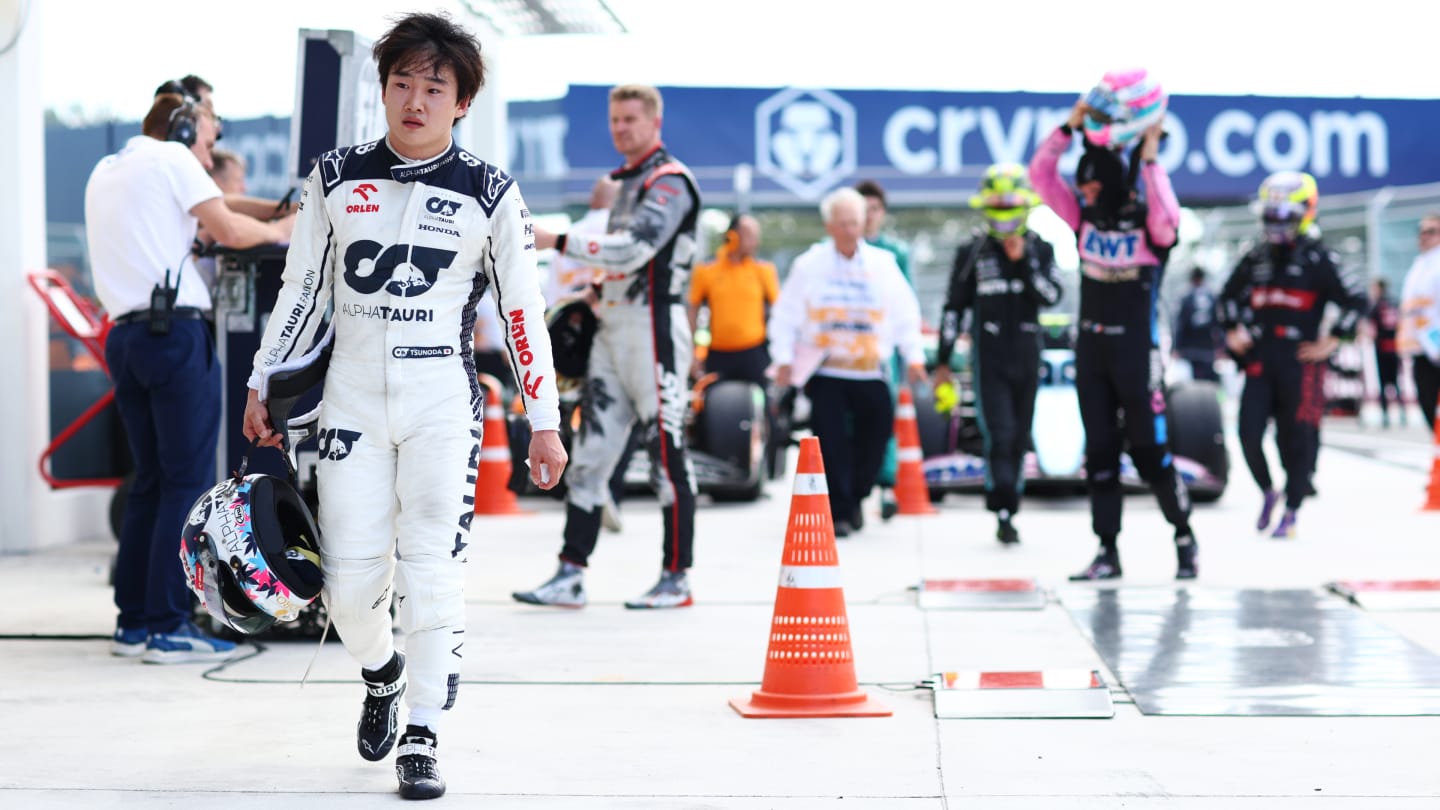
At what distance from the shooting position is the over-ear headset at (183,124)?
590cm

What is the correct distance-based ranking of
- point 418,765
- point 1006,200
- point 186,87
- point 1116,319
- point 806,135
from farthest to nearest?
point 806,135 < point 1006,200 < point 1116,319 < point 186,87 < point 418,765

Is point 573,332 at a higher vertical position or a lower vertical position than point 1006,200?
lower

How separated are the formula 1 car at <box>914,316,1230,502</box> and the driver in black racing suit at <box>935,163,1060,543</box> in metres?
1.33

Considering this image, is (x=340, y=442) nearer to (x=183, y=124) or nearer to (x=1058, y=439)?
(x=183, y=124)

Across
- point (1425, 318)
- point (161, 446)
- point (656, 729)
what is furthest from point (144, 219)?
point (1425, 318)

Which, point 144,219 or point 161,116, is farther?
point 161,116

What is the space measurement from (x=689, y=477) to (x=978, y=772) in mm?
2890

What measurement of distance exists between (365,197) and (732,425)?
7.31m

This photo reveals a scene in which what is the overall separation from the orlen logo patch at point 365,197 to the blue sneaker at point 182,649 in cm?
222

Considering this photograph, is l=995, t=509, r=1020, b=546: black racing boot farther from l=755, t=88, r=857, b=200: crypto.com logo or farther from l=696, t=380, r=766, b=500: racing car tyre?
l=755, t=88, r=857, b=200: crypto.com logo

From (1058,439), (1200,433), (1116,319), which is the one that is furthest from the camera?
(1058,439)

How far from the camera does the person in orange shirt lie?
11.7 metres

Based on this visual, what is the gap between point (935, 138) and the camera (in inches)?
885

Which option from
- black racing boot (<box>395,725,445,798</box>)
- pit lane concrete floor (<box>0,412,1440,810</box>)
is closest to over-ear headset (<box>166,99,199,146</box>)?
pit lane concrete floor (<box>0,412,1440,810</box>)
